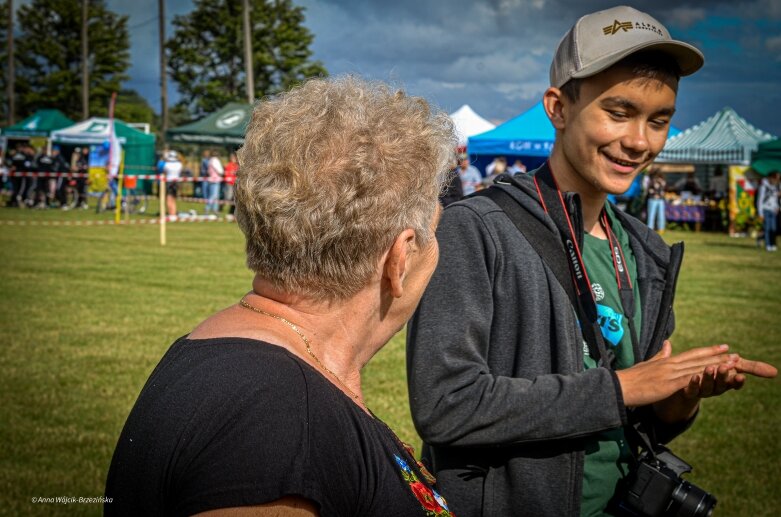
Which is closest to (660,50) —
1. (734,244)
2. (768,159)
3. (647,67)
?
(647,67)

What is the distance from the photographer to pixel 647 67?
234 centimetres

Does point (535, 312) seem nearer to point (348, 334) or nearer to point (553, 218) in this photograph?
point (553, 218)

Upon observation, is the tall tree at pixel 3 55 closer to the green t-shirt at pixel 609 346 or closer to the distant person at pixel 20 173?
the distant person at pixel 20 173

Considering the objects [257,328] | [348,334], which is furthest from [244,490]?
[348,334]

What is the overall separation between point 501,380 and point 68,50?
77.2 m

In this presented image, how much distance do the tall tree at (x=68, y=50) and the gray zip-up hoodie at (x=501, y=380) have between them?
72.5 m

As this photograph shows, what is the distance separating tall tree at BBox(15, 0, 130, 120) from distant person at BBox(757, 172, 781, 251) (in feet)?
196

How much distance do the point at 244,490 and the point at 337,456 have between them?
0.54 ft

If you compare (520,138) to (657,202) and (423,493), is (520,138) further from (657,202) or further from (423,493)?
(423,493)


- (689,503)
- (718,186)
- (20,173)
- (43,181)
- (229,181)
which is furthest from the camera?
(718,186)

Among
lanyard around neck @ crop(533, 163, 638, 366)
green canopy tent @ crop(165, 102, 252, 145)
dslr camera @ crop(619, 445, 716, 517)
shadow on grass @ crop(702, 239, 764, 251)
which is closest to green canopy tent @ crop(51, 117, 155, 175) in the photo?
green canopy tent @ crop(165, 102, 252, 145)

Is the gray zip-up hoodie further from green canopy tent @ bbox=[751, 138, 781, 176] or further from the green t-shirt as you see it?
green canopy tent @ bbox=[751, 138, 781, 176]

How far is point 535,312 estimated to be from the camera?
2.09 m

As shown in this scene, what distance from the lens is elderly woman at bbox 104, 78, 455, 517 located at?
1.29 meters
